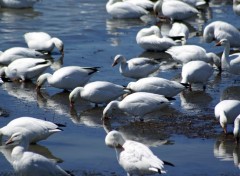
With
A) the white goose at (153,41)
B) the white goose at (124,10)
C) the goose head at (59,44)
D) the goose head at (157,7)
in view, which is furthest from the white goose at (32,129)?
the goose head at (157,7)

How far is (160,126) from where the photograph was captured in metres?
13.8

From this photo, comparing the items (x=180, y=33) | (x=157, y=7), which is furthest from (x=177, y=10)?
(x=180, y=33)

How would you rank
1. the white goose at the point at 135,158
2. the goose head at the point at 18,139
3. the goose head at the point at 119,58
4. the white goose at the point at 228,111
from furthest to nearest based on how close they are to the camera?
the goose head at the point at 119,58
the white goose at the point at 228,111
the goose head at the point at 18,139
the white goose at the point at 135,158

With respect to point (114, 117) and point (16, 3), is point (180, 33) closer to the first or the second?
point (114, 117)

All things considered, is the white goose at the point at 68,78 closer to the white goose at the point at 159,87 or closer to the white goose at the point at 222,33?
the white goose at the point at 159,87

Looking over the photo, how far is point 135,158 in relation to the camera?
11.1 meters

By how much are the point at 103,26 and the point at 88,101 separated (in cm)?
691

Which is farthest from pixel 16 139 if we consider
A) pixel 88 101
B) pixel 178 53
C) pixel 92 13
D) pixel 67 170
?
pixel 92 13

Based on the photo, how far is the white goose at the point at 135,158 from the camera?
10.8 m

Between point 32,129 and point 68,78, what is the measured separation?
3.29 meters

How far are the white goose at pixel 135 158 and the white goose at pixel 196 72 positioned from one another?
458cm

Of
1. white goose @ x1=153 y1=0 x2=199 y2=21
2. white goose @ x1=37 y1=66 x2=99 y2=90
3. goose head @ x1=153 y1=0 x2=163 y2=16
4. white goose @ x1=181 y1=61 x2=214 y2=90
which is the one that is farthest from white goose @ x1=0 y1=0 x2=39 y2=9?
white goose @ x1=181 y1=61 x2=214 y2=90

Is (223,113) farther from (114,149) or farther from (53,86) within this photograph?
(53,86)

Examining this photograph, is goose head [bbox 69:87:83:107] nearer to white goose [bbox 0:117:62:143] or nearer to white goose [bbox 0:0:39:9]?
white goose [bbox 0:117:62:143]
